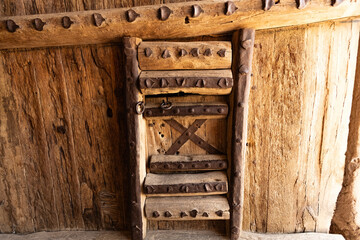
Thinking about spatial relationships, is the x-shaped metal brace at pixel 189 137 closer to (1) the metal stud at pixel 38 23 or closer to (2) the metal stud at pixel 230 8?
(2) the metal stud at pixel 230 8

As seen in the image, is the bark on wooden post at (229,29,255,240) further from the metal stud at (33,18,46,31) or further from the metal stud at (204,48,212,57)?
the metal stud at (33,18,46,31)

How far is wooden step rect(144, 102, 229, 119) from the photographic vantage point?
131 cm

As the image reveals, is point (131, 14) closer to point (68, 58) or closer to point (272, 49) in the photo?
point (68, 58)

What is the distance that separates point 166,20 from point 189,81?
0.35 m

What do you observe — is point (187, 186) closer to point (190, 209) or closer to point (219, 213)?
point (190, 209)

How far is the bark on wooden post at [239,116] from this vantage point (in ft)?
3.92

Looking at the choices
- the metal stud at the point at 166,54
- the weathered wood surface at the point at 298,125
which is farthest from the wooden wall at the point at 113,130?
the metal stud at the point at 166,54

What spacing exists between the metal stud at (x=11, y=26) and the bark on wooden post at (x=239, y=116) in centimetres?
123

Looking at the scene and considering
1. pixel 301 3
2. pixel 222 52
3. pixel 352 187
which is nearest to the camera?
pixel 301 3

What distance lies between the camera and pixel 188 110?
4.30ft

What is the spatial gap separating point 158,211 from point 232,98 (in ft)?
2.82

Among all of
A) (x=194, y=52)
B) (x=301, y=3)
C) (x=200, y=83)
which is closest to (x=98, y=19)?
(x=194, y=52)

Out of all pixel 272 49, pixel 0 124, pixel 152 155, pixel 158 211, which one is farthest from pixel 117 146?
pixel 272 49

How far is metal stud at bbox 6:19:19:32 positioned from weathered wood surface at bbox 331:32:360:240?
206 cm
